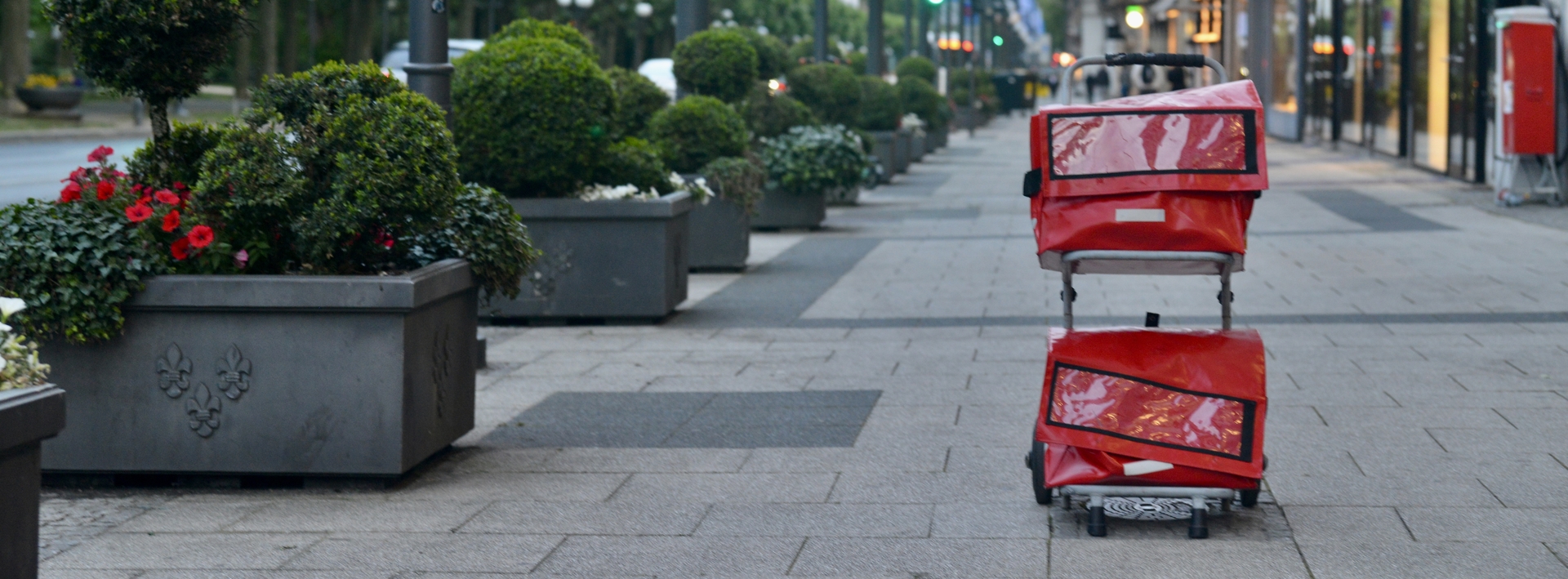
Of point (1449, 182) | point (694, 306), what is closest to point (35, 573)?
point (694, 306)

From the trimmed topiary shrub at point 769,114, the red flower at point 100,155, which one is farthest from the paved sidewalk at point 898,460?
the trimmed topiary shrub at point 769,114

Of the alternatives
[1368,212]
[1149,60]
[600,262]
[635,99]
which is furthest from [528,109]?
[1368,212]

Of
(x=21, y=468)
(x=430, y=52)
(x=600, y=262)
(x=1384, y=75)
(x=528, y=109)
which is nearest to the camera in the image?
(x=21, y=468)

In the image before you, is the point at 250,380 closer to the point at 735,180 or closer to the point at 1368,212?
the point at 735,180

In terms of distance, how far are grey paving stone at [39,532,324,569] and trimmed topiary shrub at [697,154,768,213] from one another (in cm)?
777

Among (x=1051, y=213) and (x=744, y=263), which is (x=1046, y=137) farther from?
(x=744, y=263)

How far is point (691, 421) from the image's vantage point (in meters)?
6.76

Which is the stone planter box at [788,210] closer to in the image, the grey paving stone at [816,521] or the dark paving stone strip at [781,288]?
the dark paving stone strip at [781,288]

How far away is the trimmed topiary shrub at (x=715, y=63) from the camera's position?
14742 mm

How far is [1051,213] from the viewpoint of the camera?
15.1 ft

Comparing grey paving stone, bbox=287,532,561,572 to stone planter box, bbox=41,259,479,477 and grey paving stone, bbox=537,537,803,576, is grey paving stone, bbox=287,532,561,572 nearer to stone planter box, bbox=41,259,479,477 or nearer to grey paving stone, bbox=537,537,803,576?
grey paving stone, bbox=537,537,803,576

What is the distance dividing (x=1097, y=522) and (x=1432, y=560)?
2.95 feet

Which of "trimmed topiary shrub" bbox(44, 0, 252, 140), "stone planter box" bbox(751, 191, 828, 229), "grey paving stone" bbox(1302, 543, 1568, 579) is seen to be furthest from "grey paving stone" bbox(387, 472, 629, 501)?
"stone planter box" bbox(751, 191, 828, 229)

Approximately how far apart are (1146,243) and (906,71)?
96.0 ft
